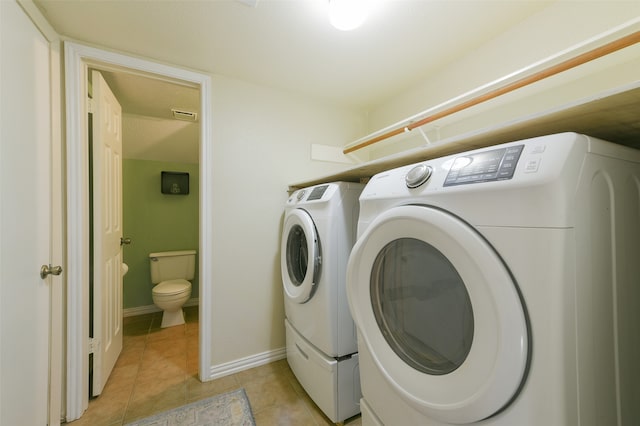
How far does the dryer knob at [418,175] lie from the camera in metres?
0.69

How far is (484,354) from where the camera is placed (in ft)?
1.69

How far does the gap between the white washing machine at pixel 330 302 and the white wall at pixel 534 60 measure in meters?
0.92

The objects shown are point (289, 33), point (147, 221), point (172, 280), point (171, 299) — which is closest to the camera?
point (289, 33)

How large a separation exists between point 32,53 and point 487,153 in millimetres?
1827

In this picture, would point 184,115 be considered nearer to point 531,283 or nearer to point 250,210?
point 250,210

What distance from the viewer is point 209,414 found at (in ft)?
4.25

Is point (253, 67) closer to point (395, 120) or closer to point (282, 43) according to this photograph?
point (282, 43)

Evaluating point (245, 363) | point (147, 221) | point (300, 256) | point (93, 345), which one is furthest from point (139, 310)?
point (300, 256)

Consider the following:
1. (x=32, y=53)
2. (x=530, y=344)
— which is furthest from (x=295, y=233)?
(x=32, y=53)

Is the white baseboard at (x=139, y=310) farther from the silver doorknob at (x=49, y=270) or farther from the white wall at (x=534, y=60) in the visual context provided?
the white wall at (x=534, y=60)

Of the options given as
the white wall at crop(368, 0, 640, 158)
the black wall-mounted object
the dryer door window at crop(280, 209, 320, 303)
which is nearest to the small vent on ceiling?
the black wall-mounted object

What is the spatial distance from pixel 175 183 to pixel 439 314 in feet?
9.92

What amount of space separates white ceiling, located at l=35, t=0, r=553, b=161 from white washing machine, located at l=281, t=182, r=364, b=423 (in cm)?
83

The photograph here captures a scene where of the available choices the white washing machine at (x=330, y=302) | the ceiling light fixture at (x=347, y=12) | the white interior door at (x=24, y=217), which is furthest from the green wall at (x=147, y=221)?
the ceiling light fixture at (x=347, y=12)
